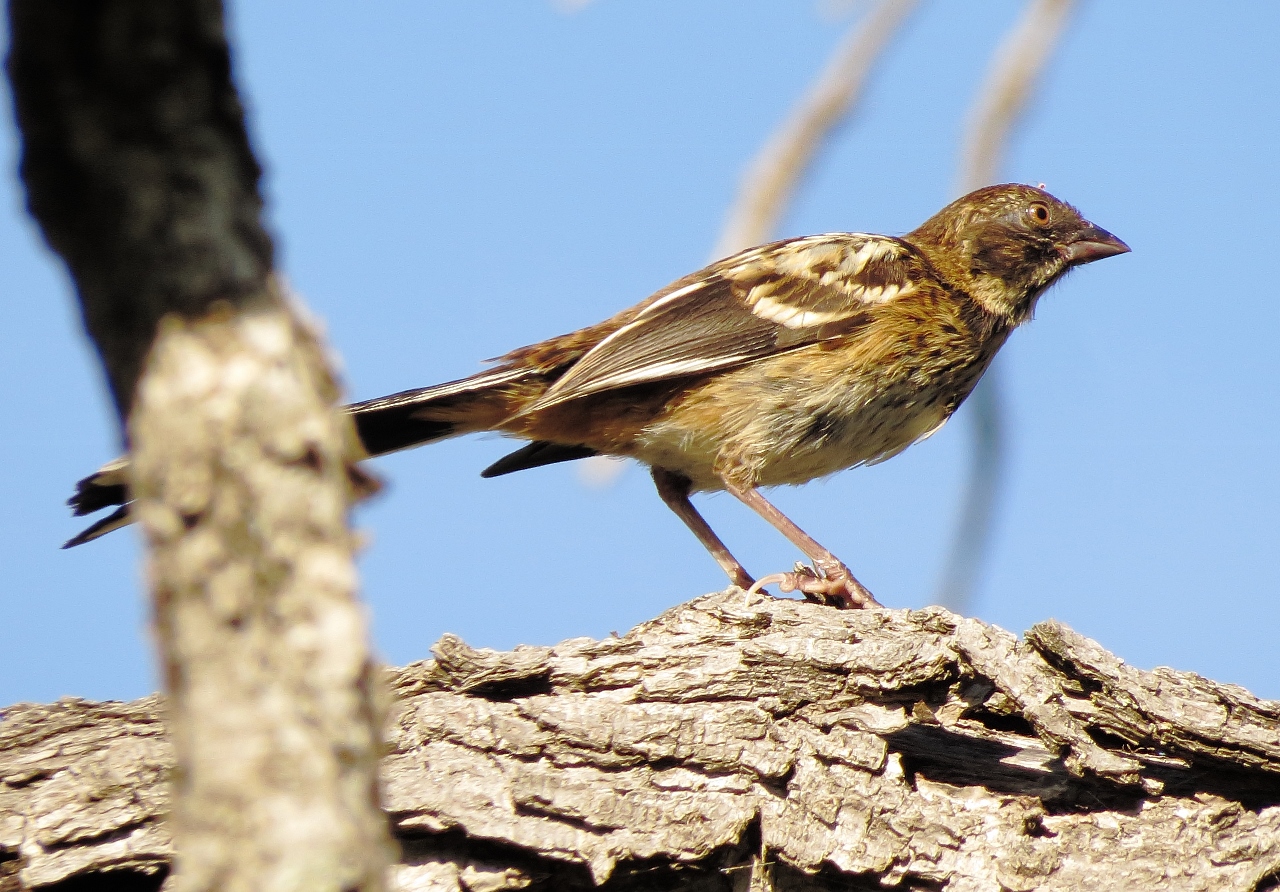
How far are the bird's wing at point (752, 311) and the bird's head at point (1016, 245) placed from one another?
37 centimetres

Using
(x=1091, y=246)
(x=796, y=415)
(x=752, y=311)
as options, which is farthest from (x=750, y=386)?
(x=1091, y=246)

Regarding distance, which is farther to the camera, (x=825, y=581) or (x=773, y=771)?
(x=825, y=581)

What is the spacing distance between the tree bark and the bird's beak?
542 cm

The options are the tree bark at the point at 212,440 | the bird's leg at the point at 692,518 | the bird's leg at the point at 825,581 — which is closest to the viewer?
the tree bark at the point at 212,440

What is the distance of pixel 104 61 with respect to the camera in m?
1.17

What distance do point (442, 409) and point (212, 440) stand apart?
12.7ft

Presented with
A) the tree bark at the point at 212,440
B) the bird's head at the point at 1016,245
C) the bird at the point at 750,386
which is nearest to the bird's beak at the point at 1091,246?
the bird's head at the point at 1016,245

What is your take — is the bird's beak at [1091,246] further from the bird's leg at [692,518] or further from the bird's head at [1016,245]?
the bird's leg at [692,518]

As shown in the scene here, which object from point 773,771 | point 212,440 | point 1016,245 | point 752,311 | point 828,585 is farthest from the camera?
point 1016,245

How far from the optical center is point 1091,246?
19.8 ft

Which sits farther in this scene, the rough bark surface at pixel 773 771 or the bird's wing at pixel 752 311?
the bird's wing at pixel 752 311

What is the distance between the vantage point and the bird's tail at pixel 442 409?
492 centimetres

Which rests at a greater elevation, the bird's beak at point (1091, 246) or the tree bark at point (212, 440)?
the bird's beak at point (1091, 246)

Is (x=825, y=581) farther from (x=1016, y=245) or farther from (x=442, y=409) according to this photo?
(x=1016, y=245)
